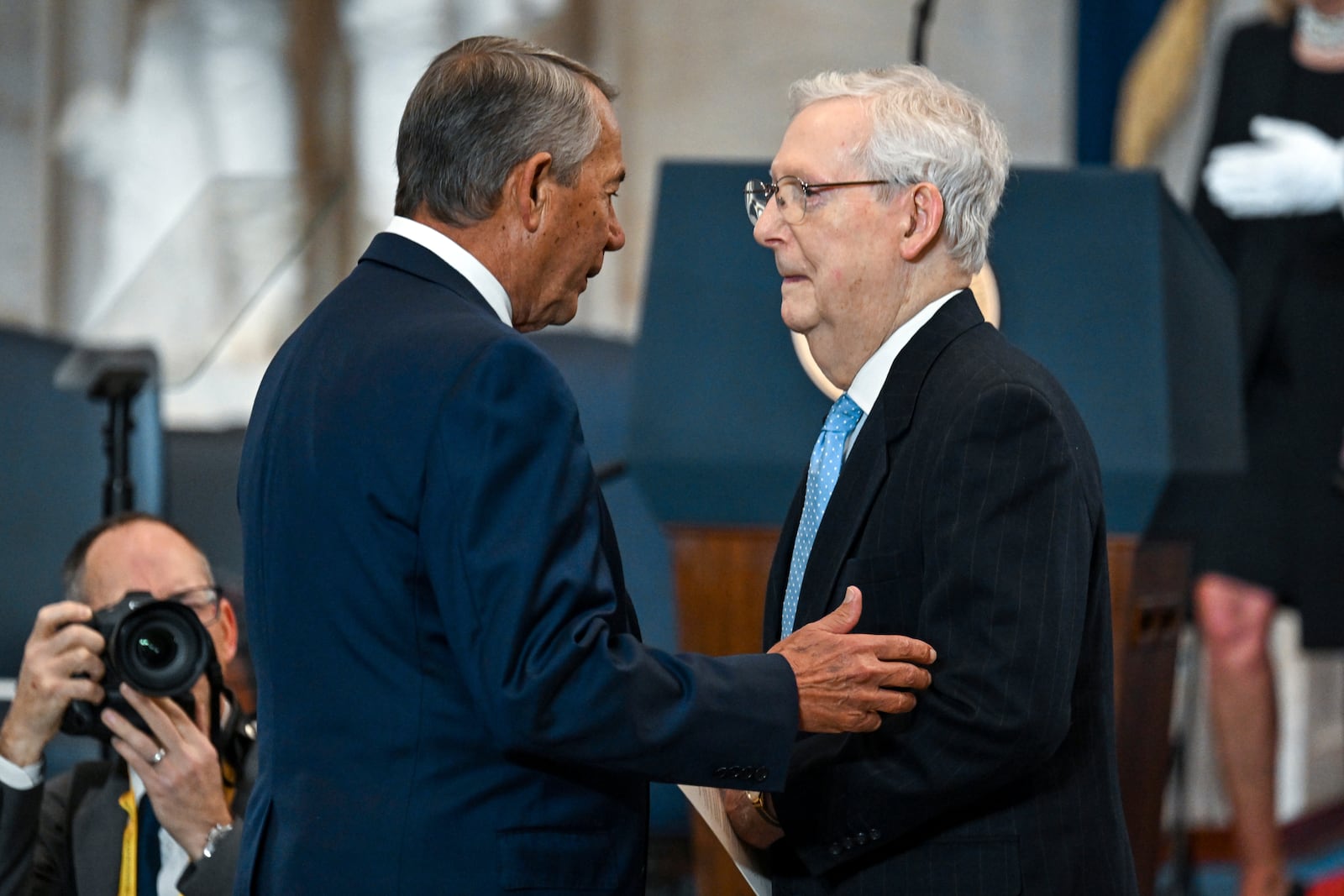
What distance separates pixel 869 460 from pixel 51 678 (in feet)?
3.67

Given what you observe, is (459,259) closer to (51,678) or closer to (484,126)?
(484,126)

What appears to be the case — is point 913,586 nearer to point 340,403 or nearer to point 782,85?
point 340,403

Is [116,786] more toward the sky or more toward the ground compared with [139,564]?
more toward the ground

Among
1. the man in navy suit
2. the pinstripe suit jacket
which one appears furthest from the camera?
the pinstripe suit jacket

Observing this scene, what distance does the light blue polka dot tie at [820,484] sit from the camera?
191cm

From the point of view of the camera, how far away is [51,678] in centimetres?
224

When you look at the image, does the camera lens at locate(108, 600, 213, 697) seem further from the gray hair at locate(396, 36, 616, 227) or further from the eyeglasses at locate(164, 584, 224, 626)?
the gray hair at locate(396, 36, 616, 227)

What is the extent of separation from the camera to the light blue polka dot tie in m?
0.77

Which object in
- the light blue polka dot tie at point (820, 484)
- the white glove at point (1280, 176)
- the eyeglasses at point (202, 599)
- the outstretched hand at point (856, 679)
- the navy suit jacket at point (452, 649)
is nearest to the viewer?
the navy suit jacket at point (452, 649)

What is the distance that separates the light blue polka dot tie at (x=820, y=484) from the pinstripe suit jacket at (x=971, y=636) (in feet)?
0.20

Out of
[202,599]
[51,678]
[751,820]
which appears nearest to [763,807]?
[751,820]

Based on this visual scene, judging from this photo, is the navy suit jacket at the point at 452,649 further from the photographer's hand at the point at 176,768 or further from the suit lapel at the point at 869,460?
the photographer's hand at the point at 176,768

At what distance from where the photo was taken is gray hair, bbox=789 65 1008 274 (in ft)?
6.06

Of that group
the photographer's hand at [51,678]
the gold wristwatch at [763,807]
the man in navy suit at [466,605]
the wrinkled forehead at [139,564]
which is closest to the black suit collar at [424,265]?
the man in navy suit at [466,605]
